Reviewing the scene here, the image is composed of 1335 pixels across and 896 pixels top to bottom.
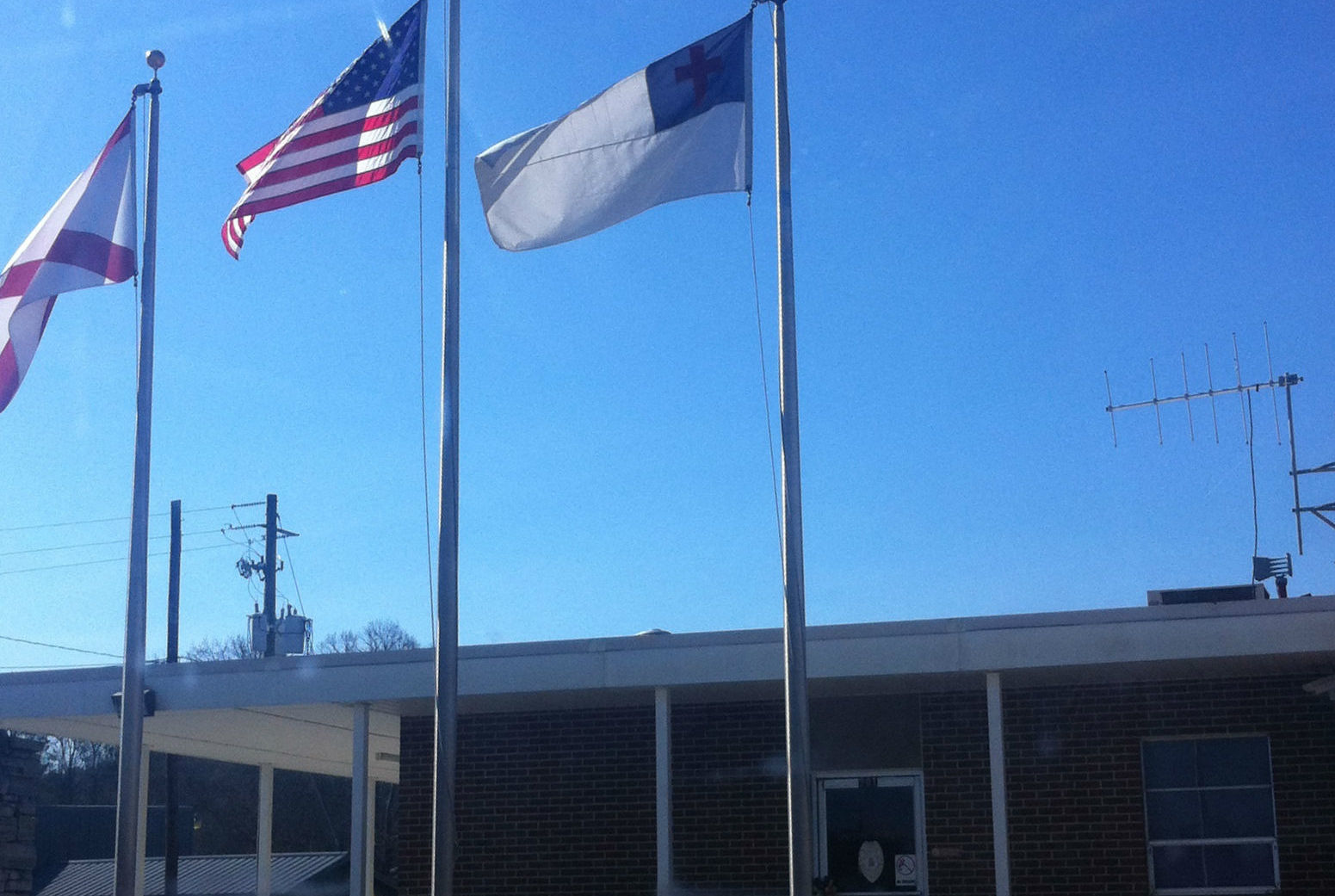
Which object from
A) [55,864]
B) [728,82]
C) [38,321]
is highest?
[728,82]

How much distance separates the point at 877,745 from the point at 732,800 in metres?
1.45

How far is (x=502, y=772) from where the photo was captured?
50.4 ft

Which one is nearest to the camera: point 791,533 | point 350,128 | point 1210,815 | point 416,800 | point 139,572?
point 791,533

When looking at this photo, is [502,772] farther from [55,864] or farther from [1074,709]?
[55,864]

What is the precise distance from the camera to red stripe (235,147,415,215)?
11180 millimetres

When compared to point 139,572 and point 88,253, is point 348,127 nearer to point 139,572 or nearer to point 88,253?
point 88,253

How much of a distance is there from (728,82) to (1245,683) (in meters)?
7.10

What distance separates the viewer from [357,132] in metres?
11.4

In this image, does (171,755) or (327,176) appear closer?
(327,176)

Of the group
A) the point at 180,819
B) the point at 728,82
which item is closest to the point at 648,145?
the point at 728,82

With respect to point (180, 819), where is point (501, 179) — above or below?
above

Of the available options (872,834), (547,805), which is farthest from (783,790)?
(547,805)

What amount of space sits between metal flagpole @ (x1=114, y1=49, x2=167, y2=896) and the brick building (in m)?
2.20

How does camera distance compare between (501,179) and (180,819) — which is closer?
(501,179)
